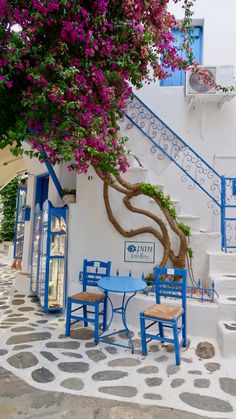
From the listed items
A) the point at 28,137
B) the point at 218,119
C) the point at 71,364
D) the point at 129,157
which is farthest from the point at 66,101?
the point at 218,119

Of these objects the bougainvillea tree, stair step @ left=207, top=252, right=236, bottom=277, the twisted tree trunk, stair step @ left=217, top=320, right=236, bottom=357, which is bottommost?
stair step @ left=217, top=320, right=236, bottom=357

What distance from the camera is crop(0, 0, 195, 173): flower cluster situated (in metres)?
3.50

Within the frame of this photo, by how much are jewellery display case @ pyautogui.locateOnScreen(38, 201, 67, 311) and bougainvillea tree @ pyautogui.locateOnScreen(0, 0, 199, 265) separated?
1.74 meters

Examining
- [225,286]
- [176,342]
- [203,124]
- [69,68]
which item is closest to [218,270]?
[225,286]

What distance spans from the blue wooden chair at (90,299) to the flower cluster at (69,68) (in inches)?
72.1

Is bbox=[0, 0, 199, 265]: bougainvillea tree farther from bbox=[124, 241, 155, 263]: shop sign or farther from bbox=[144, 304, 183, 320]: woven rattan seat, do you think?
bbox=[144, 304, 183, 320]: woven rattan seat

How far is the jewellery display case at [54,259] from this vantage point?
217 inches

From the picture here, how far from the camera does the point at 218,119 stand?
7.22 m

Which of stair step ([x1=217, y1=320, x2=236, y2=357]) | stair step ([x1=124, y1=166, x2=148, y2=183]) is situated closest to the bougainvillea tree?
stair step ([x1=124, y1=166, x2=148, y2=183])

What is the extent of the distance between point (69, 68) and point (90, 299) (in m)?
3.08

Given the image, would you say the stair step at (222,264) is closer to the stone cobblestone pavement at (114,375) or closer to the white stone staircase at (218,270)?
the white stone staircase at (218,270)

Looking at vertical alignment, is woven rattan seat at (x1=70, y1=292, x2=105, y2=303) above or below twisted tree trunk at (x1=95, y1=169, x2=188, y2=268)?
below

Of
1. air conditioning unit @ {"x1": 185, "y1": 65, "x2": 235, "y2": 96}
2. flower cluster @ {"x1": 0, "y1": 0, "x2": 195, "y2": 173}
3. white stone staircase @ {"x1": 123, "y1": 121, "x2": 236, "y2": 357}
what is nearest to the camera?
flower cluster @ {"x1": 0, "y1": 0, "x2": 195, "y2": 173}

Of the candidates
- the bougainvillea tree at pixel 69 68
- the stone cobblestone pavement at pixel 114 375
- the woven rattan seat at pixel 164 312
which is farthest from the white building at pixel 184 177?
the bougainvillea tree at pixel 69 68
